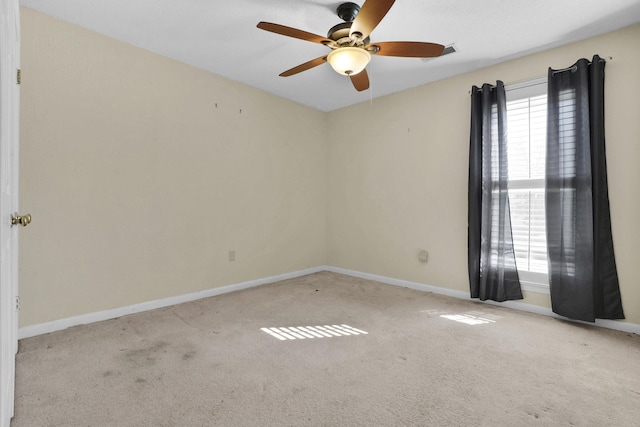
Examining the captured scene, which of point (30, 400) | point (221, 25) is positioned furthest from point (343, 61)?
point (30, 400)

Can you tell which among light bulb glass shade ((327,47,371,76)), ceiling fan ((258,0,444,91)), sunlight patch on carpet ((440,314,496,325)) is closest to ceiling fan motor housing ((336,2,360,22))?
ceiling fan ((258,0,444,91))

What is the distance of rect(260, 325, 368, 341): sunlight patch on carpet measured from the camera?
238 cm

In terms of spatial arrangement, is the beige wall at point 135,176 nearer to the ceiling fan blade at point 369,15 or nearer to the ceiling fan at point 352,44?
the ceiling fan at point 352,44

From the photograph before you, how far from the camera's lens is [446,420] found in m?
1.47

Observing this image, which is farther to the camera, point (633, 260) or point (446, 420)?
point (633, 260)

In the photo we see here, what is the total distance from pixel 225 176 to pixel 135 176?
0.91 m

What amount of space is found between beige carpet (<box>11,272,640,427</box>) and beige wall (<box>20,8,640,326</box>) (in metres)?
0.57

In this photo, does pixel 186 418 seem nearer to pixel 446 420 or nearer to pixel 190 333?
pixel 190 333

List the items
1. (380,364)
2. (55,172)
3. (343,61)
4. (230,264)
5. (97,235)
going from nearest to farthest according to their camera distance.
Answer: (380,364) < (343,61) < (55,172) < (97,235) < (230,264)

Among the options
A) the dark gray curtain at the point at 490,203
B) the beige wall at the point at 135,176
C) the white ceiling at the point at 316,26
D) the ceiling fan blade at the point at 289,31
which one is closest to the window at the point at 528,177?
the dark gray curtain at the point at 490,203

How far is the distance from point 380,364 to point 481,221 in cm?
190

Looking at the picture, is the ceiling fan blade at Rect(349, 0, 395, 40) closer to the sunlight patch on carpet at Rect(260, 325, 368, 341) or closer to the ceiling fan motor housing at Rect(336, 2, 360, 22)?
the ceiling fan motor housing at Rect(336, 2, 360, 22)

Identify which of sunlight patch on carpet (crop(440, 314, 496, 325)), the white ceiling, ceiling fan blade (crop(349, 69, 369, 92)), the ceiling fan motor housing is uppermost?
the white ceiling

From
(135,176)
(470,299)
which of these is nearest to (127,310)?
(135,176)
